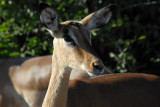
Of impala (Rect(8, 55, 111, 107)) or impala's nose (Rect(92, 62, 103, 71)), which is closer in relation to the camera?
impala's nose (Rect(92, 62, 103, 71))

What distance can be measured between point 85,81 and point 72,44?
0.85 meters

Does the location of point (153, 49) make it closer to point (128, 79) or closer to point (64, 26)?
point (128, 79)

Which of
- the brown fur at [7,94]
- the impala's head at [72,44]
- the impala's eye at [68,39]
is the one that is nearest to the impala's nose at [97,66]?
the impala's head at [72,44]

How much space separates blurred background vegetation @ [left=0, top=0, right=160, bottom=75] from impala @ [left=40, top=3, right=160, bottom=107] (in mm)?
2098

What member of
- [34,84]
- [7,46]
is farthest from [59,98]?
[7,46]

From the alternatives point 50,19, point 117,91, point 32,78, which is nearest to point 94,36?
point 32,78

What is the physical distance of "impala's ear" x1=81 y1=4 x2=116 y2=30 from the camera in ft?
11.7

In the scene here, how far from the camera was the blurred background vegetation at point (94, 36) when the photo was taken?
6203 millimetres

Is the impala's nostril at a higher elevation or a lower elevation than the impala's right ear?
lower

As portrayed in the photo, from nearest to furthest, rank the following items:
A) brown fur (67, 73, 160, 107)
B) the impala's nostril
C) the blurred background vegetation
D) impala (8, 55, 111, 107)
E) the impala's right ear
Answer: the impala's nostril
the impala's right ear
brown fur (67, 73, 160, 107)
impala (8, 55, 111, 107)
the blurred background vegetation

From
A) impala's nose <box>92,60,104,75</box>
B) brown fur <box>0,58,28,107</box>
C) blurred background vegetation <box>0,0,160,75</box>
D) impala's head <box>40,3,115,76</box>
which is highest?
impala's head <box>40,3,115,76</box>

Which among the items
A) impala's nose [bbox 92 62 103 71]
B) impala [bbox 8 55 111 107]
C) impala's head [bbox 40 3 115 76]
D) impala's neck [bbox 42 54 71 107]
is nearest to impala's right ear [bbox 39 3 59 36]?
impala's head [bbox 40 3 115 76]

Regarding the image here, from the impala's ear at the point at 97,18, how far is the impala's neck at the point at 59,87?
1.99 feet

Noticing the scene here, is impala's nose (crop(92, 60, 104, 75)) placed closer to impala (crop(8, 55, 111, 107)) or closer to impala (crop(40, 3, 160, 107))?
impala (crop(40, 3, 160, 107))
